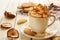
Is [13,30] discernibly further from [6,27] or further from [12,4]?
[12,4]

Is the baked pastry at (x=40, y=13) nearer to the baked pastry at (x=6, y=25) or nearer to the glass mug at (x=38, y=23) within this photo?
the glass mug at (x=38, y=23)

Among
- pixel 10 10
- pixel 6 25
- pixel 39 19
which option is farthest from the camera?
pixel 10 10

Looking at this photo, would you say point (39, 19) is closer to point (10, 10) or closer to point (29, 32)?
point (29, 32)

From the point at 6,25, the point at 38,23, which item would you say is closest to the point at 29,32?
the point at 38,23

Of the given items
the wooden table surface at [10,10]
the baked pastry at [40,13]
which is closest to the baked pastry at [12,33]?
the wooden table surface at [10,10]

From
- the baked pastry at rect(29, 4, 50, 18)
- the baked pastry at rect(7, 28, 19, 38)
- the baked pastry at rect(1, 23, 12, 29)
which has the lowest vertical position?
the baked pastry at rect(7, 28, 19, 38)

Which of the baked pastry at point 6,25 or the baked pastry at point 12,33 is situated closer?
the baked pastry at point 12,33

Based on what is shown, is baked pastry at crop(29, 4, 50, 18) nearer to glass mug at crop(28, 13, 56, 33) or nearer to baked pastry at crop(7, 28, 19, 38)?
glass mug at crop(28, 13, 56, 33)

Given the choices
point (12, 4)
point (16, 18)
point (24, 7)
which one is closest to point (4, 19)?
point (16, 18)

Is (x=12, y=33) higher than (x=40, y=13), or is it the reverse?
(x=40, y=13)

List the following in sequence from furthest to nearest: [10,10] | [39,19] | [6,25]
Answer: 1. [10,10]
2. [6,25]
3. [39,19]

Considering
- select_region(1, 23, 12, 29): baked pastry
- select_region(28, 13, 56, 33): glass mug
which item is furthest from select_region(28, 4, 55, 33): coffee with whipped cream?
select_region(1, 23, 12, 29): baked pastry
